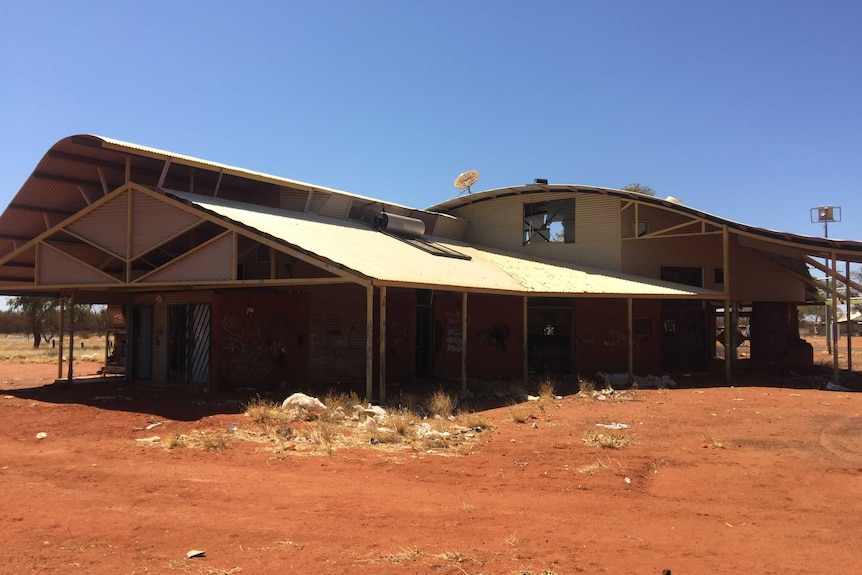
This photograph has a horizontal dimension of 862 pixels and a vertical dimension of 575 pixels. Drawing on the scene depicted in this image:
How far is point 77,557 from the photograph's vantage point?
5051 millimetres

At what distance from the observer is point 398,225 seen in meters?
20.6

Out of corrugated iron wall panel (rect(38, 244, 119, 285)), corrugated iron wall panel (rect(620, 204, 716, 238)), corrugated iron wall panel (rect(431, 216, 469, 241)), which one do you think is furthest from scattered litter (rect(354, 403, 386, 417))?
corrugated iron wall panel (rect(620, 204, 716, 238))

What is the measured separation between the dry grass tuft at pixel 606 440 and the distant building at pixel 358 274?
4289 millimetres

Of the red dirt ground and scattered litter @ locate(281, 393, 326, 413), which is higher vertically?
scattered litter @ locate(281, 393, 326, 413)

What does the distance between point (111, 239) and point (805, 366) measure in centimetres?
2396

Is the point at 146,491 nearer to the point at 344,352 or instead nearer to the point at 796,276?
the point at 344,352

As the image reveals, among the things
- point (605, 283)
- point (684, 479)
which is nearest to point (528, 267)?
point (605, 283)

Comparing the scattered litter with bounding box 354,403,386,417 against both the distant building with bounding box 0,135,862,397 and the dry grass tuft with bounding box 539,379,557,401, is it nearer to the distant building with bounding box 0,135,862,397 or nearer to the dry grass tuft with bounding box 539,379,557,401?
the distant building with bounding box 0,135,862,397

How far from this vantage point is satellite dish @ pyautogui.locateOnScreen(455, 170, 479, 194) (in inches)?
1030

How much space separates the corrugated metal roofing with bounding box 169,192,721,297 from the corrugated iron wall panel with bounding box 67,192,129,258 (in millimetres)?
1385

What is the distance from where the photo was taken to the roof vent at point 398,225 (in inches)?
795

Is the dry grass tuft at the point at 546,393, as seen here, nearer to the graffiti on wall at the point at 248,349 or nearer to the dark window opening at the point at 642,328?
the dark window opening at the point at 642,328

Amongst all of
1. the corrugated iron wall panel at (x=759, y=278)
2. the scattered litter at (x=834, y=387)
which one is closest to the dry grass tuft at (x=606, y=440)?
the scattered litter at (x=834, y=387)

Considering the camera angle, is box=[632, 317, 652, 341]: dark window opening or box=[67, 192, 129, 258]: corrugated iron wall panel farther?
box=[632, 317, 652, 341]: dark window opening
